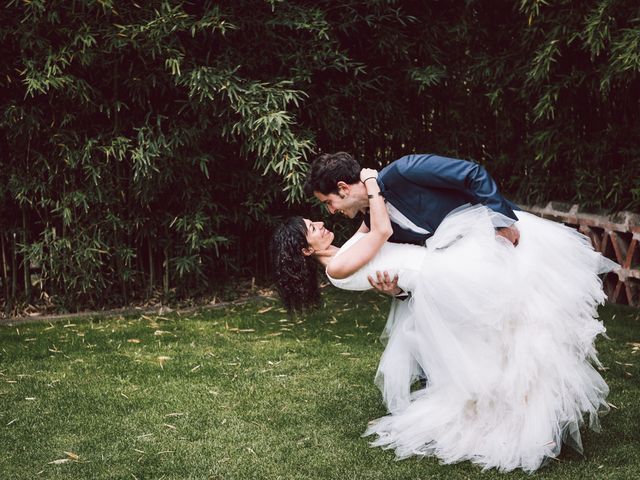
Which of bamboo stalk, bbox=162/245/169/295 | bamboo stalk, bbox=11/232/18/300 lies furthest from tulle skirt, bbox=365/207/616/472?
bamboo stalk, bbox=11/232/18/300

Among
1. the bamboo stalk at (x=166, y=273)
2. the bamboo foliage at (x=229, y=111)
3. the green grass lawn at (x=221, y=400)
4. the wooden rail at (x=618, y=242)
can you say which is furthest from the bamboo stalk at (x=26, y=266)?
the wooden rail at (x=618, y=242)

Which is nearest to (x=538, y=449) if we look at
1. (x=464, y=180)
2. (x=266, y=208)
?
(x=464, y=180)

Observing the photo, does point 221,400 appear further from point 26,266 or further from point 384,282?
point 26,266

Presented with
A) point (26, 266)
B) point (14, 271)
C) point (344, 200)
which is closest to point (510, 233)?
point (344, 200)

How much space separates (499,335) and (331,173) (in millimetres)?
882

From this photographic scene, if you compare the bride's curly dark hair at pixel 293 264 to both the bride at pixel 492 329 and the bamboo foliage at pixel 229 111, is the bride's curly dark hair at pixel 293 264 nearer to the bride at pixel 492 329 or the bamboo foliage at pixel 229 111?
the bride at pixel 492 329

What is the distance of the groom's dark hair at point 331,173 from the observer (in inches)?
128

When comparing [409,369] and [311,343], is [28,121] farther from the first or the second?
[409,369]

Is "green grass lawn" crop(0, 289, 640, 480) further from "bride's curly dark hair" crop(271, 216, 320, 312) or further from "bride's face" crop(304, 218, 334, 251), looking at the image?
"bride's face" crop(304, 218, 334, 251)

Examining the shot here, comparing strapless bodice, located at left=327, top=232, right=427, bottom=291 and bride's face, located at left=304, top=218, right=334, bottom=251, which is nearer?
strapless bodice, located at left=327, top=232, right=427, bottom=291

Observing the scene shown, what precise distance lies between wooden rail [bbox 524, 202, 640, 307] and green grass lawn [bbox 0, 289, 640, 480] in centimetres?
22

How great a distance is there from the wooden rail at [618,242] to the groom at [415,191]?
260 centimetres

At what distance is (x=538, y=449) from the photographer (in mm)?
3072

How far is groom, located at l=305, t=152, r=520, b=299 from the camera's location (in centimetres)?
312
